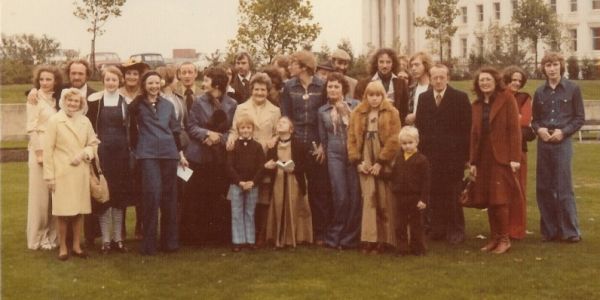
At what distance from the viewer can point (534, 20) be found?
61625mm

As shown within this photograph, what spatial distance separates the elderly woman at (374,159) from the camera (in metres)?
10.6

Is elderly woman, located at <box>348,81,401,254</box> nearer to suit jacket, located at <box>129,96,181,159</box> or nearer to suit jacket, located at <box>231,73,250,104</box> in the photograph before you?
suit jacket, located at <box>129,96,181,159</box>

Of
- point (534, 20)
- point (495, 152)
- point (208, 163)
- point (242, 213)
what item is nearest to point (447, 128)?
point (495, 152)

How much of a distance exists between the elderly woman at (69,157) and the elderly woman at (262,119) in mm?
1697

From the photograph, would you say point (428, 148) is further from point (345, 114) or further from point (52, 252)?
point (52, 252)

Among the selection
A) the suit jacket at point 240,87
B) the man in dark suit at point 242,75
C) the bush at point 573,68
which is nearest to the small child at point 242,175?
the suit jacket at point 240,87

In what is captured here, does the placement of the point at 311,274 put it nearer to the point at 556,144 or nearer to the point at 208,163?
the point at 208,163

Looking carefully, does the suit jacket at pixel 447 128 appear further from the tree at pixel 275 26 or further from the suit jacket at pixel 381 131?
the tree at pixel 275 26

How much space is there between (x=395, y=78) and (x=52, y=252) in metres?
4.68

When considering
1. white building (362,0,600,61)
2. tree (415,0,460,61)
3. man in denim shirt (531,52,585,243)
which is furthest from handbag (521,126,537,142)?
white building (362,0,600,61)

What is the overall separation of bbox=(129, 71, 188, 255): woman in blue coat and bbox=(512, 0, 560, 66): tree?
5367cm

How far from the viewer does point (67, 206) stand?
33.7ft

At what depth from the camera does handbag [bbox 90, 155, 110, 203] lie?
10.4 meters

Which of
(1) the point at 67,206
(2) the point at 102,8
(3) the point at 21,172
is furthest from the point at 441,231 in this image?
(2) the point at 102,8
